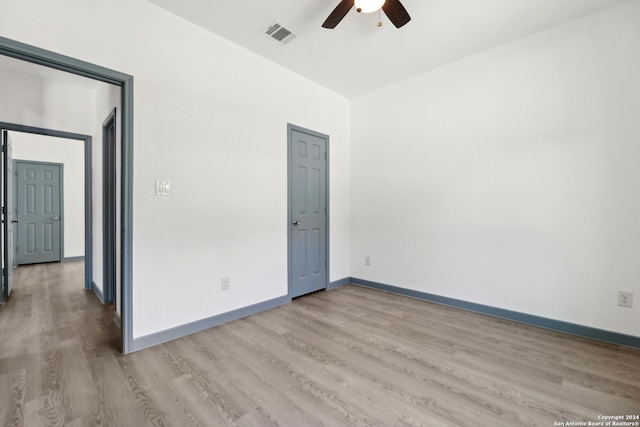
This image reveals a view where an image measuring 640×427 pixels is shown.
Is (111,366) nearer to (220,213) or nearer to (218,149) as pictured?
(220,213)

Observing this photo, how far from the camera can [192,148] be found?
102 inches

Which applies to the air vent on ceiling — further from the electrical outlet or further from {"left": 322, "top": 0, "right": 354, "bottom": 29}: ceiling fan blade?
the electrical outlet

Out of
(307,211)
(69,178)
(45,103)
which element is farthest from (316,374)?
(69,178)

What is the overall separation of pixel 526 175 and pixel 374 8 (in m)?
2.13

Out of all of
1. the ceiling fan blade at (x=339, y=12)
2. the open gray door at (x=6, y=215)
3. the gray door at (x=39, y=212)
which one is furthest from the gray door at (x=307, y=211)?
the gray door at (x=39, y=212)

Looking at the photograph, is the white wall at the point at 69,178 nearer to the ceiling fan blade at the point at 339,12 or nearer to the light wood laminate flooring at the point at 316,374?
the light wood laminate flooring at the point at 316,374

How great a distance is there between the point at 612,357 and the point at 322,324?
2.32m

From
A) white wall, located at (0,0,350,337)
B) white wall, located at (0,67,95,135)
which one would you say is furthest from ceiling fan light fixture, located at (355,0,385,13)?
white wall, located at (0,67,95,135)

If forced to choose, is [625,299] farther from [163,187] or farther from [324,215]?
[163,187]

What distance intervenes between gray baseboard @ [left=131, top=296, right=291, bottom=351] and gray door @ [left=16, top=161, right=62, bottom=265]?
5.57m

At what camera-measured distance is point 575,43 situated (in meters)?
2.53

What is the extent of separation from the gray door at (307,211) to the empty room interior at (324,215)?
0.03 m

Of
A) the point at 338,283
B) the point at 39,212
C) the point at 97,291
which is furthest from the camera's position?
the point at 39,212

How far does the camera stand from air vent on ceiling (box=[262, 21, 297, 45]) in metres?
2.61
